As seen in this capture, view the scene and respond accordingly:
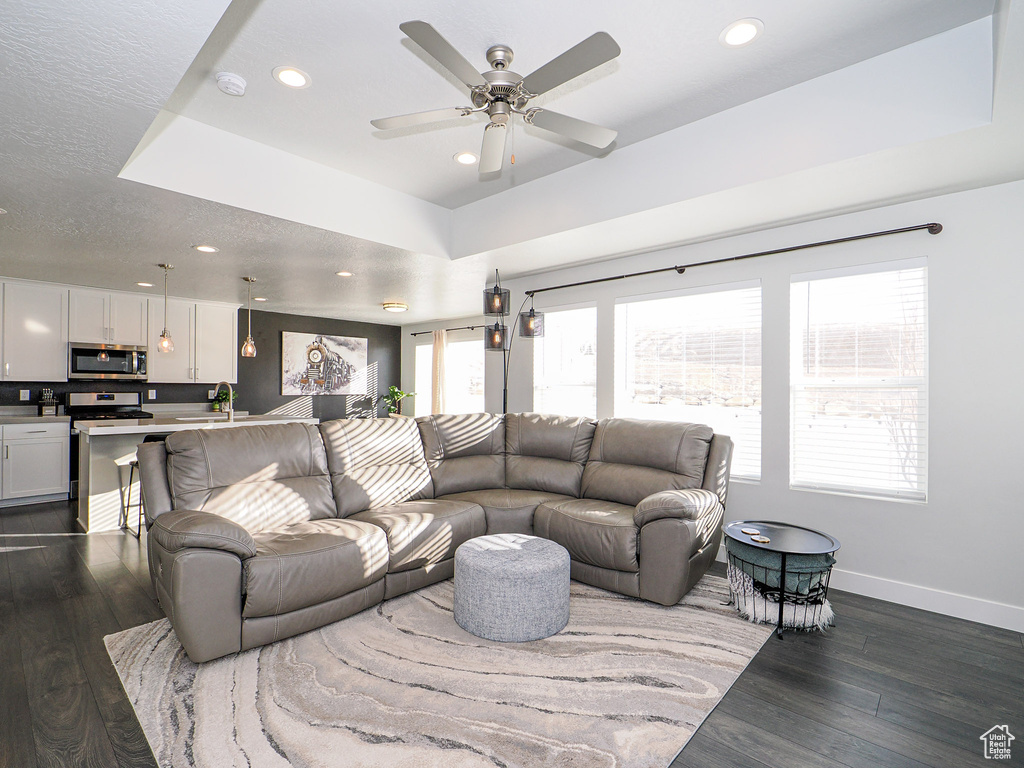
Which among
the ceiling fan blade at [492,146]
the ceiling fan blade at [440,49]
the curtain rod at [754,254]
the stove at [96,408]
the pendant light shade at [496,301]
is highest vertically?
the ceiling fan blade at [440,49]

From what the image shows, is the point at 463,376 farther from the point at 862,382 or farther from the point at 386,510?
→ the point at 862,382

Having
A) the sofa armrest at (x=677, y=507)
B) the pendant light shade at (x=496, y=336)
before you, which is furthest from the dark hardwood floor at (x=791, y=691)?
the pendant light shade at (x=496, y=336)

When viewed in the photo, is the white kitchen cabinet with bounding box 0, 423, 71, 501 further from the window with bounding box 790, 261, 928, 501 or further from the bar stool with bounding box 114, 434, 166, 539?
the window with bounding box 790, 261, 928, 501

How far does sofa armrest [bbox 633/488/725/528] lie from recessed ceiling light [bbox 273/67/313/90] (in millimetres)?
2927

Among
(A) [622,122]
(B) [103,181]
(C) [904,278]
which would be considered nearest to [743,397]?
(C) [904,278]

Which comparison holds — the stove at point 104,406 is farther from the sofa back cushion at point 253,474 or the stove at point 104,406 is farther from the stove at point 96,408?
the sofa back cushion at point 253,474

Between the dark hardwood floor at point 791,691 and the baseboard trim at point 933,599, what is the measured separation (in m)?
0.06

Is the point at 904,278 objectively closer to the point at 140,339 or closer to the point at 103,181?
the point at 103,181

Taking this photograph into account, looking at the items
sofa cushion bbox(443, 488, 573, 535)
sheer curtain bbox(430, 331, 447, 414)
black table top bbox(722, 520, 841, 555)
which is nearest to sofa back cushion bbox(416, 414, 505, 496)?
sofa cushion bbox(443, 488, 573, 535)

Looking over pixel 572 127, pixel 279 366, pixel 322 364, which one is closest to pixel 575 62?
pixel 572 127

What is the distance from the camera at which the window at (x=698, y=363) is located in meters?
3.78

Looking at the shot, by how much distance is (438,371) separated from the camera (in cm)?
832

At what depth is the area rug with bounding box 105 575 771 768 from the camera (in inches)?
70.7

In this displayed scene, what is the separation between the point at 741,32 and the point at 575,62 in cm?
94
